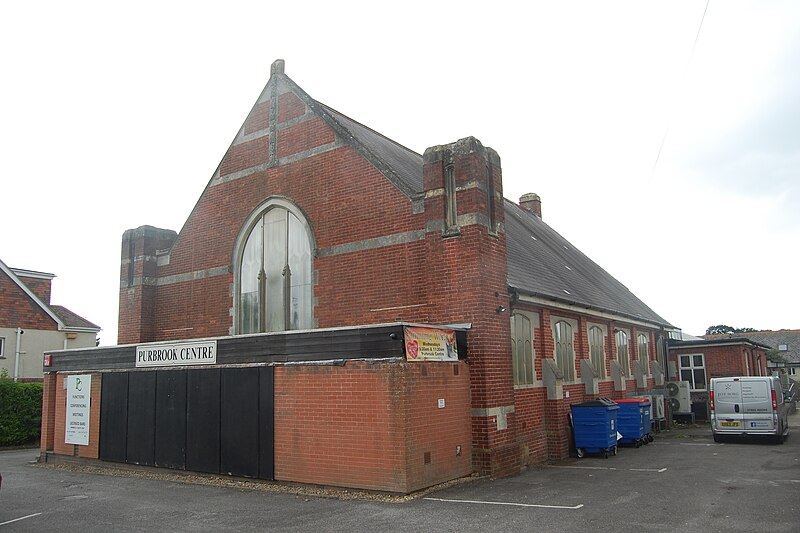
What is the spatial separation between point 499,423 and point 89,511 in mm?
7947

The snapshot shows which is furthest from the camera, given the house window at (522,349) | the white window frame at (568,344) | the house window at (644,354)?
the house window at (644,354)

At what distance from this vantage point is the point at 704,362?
2967 cm

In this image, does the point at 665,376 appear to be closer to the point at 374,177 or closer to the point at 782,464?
the point at 782,464

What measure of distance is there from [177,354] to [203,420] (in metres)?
1.87

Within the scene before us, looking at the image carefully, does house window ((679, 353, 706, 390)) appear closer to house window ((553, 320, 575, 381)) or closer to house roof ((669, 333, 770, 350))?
house roof ((669, 333, 770, 350))

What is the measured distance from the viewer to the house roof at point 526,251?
16.3 meters

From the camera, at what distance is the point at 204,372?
15.0 metres

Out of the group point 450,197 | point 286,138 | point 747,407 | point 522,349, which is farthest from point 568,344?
point 286,138

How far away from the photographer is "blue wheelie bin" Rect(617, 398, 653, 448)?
1905 centimetres

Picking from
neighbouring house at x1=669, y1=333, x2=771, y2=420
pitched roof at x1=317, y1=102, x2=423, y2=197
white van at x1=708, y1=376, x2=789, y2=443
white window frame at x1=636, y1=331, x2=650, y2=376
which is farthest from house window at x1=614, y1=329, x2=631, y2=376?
pitched roof at x1=317, y1=102, x2=423, y2=197

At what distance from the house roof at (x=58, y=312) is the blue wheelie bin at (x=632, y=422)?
79.9 feet

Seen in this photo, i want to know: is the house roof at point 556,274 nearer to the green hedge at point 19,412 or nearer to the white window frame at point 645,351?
the white window frame at point 645,351

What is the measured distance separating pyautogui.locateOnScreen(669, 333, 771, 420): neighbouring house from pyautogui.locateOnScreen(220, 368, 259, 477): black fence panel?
21398mm

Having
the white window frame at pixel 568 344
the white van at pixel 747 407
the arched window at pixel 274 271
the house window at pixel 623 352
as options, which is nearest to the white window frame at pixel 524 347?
the white window frame at pixel 568 344
